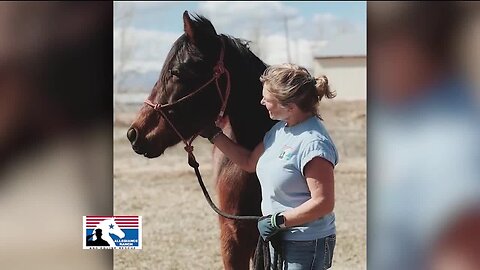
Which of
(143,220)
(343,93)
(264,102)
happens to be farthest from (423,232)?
(143,220)

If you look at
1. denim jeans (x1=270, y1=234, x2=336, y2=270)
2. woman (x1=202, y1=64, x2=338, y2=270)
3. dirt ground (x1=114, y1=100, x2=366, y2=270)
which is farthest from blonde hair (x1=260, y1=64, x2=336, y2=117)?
denim jeans (x1=270, y1=234, x2=336, y2=270)

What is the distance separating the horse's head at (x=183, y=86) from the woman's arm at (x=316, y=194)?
0.60 m

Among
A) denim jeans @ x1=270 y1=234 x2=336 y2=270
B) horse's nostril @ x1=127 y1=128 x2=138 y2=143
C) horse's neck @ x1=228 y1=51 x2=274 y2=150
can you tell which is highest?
horse's neck @ x1=228 y1=51 x2=274 y2=150

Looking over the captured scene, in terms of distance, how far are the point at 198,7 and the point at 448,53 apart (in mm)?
1154

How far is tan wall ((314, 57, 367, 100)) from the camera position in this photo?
3.19 meters

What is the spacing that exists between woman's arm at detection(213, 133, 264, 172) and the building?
1.45 feet

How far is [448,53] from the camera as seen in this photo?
3166mm

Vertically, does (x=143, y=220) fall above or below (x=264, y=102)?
below

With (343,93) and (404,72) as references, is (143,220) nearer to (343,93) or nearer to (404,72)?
(343,93)

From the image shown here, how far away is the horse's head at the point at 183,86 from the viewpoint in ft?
10.5

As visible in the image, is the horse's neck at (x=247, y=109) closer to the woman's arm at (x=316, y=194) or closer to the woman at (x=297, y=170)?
the woman at (x=297, y=170)

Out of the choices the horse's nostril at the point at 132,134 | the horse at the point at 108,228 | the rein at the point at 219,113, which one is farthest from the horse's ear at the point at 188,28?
the horse at the point at 108,228

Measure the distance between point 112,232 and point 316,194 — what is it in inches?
39.0

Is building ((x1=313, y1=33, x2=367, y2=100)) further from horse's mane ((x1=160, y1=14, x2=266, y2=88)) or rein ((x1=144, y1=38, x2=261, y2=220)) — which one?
rein ((x1=144, y1=38, x2=261, y2=220))
